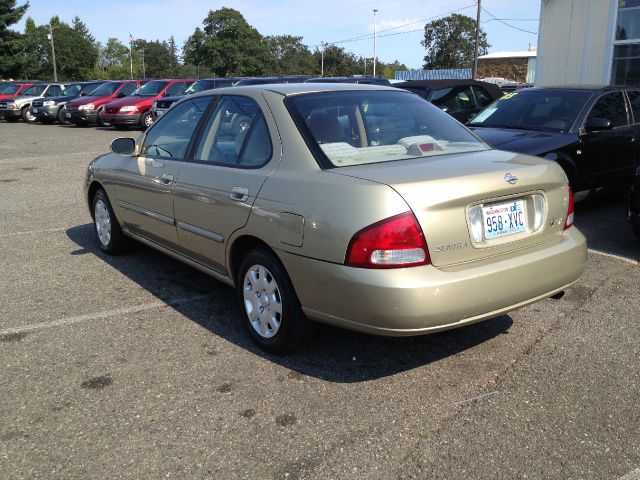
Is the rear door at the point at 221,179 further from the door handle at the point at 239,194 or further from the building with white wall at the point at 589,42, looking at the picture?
the building with white wall at the point at 589,42

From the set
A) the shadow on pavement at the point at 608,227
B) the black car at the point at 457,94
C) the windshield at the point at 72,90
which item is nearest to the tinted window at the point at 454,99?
the black car at the point at 457,94

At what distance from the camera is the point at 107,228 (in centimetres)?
583

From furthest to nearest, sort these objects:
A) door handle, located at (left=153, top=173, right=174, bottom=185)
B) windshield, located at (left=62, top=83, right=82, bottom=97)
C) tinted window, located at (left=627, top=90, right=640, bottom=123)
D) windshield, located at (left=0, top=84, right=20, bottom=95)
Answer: windshield, located at (left=0, top=84, right=20, bottom=95) < windshield, located at (left=62, top=83, right=82, bottom=97) < tinted window, located at (left=627, top=90, right=640, bottom=123) < door handle, located at (left=153, top=173, right=174, bottom=185)

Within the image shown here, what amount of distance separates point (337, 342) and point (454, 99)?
27.2 feet

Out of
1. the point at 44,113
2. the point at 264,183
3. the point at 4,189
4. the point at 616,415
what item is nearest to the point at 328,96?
the point at 264,183

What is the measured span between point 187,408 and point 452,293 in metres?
1.45

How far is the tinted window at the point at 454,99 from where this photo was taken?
10.9 m

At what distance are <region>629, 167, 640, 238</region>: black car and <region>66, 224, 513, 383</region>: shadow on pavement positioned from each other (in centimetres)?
218

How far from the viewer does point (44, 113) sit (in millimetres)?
24625

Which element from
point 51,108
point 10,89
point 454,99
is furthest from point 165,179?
point 10,89

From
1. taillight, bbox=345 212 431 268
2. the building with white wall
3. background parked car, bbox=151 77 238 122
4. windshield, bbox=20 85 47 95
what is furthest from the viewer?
windshield, bbox=20 85 47 95

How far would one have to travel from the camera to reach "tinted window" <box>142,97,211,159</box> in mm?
4547

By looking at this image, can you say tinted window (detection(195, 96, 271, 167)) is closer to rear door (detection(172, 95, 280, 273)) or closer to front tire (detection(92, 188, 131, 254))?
rear door (detection(172, 95, 280, 273))

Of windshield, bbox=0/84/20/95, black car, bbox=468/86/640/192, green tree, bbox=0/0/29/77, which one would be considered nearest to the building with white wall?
black car, bbox=468/86/640/192
